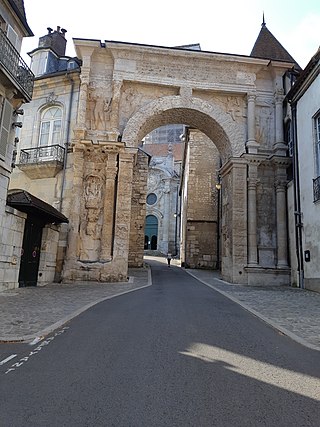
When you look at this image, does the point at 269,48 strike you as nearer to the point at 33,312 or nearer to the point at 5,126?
the point at 5,126

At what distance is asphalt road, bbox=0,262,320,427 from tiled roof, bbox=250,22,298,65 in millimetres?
16976

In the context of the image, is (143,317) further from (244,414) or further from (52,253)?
(52,253)

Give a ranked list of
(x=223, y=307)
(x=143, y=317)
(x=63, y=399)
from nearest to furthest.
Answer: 1. (x=63, y=399)
2. (x=143, y=317)
3. (x=223, y=307)

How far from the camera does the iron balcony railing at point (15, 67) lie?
8.92 m

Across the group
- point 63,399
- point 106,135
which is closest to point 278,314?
point 63,399

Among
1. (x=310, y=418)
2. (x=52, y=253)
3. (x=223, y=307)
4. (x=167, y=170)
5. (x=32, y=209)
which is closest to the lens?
(x=310, y=418)

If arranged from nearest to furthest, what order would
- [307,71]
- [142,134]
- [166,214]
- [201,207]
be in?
[307,71]
[142,134]
[201,207]
[166,214]

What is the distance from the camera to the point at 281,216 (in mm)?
13719

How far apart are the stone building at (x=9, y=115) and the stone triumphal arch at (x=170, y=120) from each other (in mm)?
3483

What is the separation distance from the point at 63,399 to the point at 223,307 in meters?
5.10

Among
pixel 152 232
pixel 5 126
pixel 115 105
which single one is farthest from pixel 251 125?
pixel 152 232

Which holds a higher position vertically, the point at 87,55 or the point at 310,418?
the point at 87,55

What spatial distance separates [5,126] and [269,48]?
1522 centimetres

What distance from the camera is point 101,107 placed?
1448 cm
